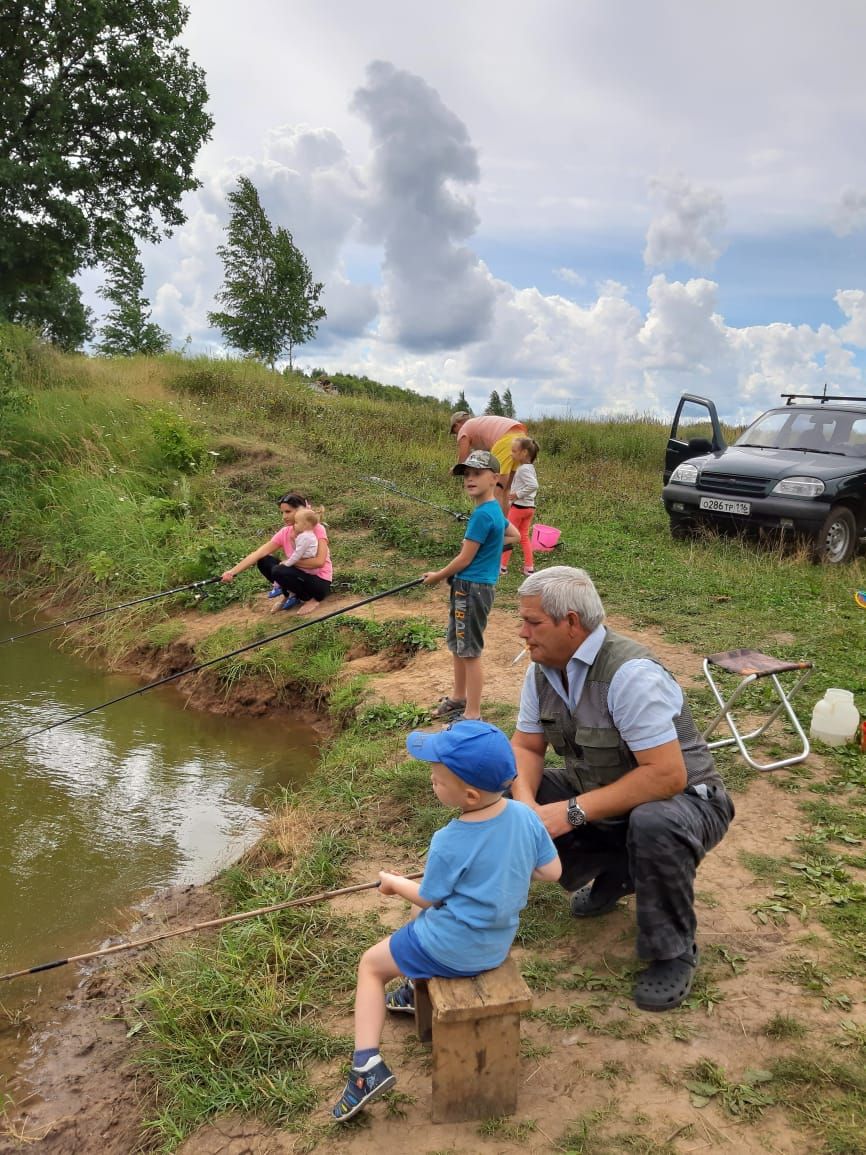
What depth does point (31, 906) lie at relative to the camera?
13.0 ft

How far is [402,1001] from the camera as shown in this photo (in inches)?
106

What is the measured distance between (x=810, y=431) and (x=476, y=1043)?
9.19 meters

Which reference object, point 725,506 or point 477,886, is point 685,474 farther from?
point 477,886

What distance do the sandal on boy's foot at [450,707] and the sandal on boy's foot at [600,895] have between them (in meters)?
2.12

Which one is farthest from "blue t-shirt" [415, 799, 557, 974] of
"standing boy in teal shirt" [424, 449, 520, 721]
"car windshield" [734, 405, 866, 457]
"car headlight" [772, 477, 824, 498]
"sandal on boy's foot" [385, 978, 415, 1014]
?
"car windshield" [734, 405, 866, 457]

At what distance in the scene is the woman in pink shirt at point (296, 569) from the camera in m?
7.67

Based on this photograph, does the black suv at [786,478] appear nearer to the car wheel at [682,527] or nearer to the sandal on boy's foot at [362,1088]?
the car wheel at [682,527]

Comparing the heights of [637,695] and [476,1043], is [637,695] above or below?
above

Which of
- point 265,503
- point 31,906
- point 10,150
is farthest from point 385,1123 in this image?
point 10,150

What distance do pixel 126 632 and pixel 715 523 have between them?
6815 mm

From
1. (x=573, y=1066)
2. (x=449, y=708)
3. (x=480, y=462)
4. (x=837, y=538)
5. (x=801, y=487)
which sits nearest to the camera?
(x=573, y=1066)

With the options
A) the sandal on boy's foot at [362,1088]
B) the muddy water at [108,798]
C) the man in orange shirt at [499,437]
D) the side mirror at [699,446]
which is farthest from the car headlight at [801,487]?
the sandal on boy's foot at [362,1088]

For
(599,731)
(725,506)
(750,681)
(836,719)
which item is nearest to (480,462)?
(750,681)

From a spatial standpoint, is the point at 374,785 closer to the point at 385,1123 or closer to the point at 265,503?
the point at 385,1123
